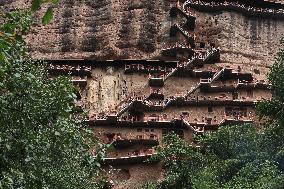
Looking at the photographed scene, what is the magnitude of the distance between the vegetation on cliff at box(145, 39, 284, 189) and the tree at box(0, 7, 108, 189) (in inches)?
465

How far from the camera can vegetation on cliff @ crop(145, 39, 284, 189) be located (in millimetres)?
28328

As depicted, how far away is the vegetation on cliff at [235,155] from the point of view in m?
28.3

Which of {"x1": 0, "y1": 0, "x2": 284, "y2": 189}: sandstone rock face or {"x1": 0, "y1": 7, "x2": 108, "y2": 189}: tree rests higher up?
{"x1": 0, "y1": 7, "x2": 108, "y2": 189}: tree

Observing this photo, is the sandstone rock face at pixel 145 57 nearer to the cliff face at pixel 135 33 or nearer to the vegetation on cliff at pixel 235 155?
the cliff face at pixel 135 33

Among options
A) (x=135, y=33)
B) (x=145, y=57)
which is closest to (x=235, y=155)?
(x=145, y=57)

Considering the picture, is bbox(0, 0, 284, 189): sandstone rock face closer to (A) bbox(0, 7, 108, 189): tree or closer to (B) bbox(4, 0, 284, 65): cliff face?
(B) bbox(4, 0, 284, 65): cliff face

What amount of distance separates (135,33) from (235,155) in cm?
2347

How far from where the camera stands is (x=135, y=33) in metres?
54.5

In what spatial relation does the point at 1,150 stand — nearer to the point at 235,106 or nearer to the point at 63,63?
the point at 235,106

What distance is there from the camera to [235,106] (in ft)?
152

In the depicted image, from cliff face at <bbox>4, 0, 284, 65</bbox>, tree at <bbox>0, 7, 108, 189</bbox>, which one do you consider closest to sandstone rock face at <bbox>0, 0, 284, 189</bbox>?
cliff face at <bbox>4, 0, 284, 65</bbox>

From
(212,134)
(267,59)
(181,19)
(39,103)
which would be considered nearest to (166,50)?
(181,19)


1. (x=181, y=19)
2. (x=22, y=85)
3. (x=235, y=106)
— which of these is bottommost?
(x=235, y=106)

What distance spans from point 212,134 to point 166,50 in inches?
683
